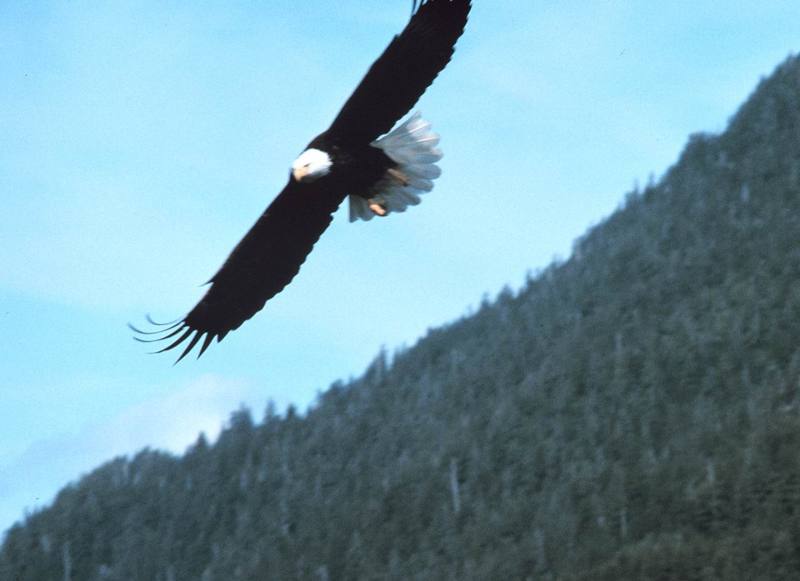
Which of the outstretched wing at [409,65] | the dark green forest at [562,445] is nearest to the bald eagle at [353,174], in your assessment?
the outstretched wing at [409,65]

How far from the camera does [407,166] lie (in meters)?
13.0

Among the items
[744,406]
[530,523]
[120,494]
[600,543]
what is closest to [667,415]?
[744,406]

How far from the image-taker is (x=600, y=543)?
217ft

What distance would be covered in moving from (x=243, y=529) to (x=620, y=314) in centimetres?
2844

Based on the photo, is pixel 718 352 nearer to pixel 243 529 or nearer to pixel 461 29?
pixel 243 529

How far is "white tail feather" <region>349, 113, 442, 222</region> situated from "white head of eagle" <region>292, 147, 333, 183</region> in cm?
80

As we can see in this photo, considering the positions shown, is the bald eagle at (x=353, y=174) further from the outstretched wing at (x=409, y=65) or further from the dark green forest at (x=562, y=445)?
the dark green forest at (x=562, y=445)

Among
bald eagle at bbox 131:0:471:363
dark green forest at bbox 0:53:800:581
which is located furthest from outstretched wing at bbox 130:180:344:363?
dark green forest at bbox 0:53:800:581

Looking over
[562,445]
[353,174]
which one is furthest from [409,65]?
[562,445]

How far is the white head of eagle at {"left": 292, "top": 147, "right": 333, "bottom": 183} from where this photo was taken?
12039 millimetres

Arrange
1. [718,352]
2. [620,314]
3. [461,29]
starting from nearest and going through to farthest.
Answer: [461,29], [718,352], [620,314]

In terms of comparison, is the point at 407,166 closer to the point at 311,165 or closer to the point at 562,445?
the point at 311,165

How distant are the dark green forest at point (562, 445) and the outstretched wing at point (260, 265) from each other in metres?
41.8

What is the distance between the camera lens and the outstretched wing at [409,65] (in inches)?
475
